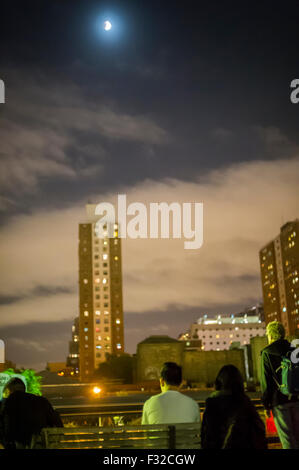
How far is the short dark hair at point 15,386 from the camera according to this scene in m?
4.73

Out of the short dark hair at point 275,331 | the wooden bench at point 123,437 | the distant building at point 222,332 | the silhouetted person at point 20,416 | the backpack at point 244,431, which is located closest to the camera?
the backpack at point 244,431

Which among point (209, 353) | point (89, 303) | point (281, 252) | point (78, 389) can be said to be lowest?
point (78, 389)

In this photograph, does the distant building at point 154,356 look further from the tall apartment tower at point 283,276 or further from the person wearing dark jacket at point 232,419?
the tall apartment tower at point 283,276

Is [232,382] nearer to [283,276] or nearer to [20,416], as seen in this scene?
[20,416]

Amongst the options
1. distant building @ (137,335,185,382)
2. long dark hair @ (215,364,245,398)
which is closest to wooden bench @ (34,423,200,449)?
long dark hair @ (215,364,245,398)

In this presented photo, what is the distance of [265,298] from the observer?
14188cm

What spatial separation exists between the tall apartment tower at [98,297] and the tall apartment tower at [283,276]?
153ft

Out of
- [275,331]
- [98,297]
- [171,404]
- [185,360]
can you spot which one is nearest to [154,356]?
[185,360]

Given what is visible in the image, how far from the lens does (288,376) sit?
4.61 metres

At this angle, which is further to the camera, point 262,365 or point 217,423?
point 262,365

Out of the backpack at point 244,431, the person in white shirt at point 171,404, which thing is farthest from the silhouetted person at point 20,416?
the backpack at point 244,431

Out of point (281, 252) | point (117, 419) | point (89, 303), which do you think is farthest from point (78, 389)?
point (281, 252)
